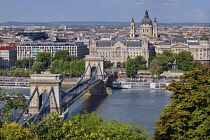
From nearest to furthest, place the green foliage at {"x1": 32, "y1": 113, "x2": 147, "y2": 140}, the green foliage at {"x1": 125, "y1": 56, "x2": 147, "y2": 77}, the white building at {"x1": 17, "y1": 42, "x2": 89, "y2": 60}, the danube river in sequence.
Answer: the green foliage at {"x1": 32, "y1": 113, "x2": 147, "y2": 140}, the danube river, the green foliage at {"x1": 125, "y1": 56, "x2": 147, "y2": 77}, the white building at {"x1": 17, "y1": 42, "x2": 89, "y2": 60}

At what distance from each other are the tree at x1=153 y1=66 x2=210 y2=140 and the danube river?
19.5 ft

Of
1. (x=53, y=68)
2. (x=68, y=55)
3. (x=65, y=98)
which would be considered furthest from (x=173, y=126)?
(x=68, y=55)

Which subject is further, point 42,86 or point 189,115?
point 42,86

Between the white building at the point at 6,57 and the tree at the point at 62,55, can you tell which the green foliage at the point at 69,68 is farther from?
the white building at the point at 6,57

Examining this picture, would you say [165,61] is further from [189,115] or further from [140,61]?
[189,115]

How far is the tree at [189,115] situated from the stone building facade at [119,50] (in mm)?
45803

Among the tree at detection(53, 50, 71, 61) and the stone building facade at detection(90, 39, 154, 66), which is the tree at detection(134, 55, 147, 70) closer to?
the stone building facade at detection(90, 39, 154, 66)

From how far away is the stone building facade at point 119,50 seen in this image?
64.8m

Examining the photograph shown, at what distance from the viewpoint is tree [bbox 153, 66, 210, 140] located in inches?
670

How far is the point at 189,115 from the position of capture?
17766 millimetres

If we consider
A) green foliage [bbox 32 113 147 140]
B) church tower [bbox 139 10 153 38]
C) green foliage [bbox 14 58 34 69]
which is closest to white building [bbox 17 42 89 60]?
green foliage [bbox 14 58 34 69]

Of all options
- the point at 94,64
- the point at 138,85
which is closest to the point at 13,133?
the point at 94,64

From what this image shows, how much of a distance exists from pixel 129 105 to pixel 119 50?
3210cm

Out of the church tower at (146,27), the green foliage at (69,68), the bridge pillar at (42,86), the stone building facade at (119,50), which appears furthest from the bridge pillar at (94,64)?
the church tower at (146,27)
